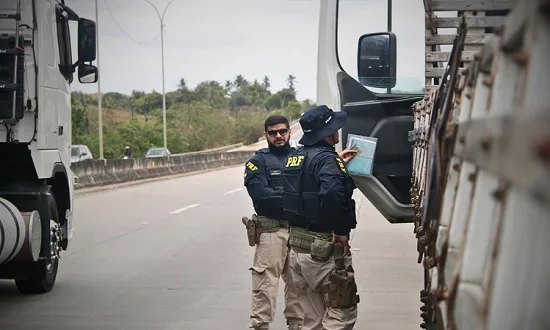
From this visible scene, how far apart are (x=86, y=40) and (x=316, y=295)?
13.6 ft

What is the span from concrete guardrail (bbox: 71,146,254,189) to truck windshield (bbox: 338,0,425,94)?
45.6 ft

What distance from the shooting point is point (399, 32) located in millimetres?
6418

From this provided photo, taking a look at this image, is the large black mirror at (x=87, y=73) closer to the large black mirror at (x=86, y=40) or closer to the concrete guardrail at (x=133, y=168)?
the large black mirror at (x=86, y=40)

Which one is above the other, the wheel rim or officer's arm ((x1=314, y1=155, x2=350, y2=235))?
officer's arm ((x1=314, y1=155, x2=350, y2=235))

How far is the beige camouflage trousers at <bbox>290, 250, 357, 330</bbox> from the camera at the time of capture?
4.74 meters

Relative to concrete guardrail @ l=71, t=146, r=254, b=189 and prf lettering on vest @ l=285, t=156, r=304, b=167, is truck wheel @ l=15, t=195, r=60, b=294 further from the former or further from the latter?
concrete guardrail @ l=71, t=146, r=254, b=189

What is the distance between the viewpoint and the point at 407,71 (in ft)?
20.8

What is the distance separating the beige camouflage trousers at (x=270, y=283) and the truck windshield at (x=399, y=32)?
152cm

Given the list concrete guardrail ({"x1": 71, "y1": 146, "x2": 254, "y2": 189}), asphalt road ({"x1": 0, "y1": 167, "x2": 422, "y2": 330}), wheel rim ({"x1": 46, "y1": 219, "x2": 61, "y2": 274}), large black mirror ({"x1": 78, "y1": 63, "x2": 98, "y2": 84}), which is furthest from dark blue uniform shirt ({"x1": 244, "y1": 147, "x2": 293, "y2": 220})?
concrete guardrail ({"x1": 71, "y1": 146, "x2": 254, "y2": 189})

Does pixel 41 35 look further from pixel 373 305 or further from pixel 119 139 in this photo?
pixel 119 139

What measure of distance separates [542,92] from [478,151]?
0.36 metres

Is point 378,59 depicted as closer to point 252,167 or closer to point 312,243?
point 252,167

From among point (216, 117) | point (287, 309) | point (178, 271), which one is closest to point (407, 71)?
point (287, 309)

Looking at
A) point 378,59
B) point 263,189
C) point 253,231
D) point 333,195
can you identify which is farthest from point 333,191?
point 378,59
